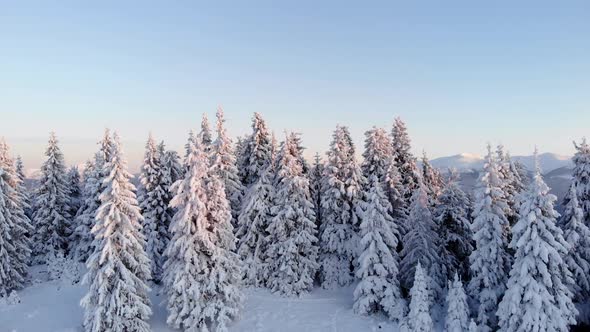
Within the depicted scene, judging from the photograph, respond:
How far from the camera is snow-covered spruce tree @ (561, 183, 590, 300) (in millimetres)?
29172

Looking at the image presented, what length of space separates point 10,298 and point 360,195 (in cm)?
3251

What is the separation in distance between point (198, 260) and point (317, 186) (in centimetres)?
1825

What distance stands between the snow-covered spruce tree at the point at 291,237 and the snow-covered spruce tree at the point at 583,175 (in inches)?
828

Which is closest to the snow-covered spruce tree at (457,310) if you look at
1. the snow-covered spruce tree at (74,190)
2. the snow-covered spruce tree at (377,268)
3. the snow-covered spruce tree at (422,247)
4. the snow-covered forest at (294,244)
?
the snow-covered forest at (294,244)

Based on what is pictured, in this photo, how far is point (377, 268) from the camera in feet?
112

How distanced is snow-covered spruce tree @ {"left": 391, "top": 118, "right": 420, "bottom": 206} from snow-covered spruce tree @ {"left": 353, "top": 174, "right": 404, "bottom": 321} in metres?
8.14

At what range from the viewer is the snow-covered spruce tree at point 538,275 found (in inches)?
1001

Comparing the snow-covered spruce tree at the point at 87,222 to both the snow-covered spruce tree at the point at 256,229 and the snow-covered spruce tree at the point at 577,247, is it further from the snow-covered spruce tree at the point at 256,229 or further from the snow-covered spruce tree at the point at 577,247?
the snow-covered spruce tree at the point at 577,247

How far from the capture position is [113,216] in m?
29.1

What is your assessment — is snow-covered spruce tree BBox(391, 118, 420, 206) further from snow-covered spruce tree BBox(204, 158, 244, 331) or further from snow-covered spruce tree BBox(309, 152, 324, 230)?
snow-covered spruce tree BBox(204, 158, 244, 331)

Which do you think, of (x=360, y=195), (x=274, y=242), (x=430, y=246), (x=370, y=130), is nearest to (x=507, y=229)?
(x=430, y=246)

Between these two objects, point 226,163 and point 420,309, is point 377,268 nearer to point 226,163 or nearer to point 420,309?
point 420,309

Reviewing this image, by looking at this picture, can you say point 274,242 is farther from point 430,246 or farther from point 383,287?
point 430,246

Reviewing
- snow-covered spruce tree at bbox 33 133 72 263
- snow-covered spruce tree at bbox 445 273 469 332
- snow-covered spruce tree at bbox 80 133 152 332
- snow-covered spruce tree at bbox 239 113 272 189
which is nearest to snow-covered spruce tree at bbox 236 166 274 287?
snow-covered spruce tree at bbox 239 113 272 189
